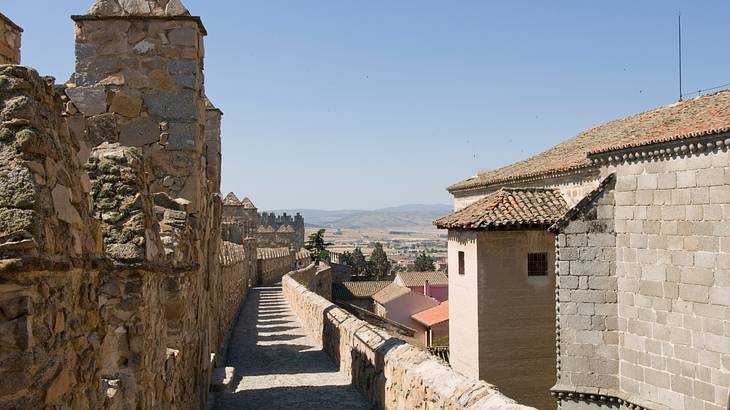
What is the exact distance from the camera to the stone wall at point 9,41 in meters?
7.08

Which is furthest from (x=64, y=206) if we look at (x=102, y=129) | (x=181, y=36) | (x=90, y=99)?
(x=181, y=36)

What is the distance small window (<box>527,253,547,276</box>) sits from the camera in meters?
14.7

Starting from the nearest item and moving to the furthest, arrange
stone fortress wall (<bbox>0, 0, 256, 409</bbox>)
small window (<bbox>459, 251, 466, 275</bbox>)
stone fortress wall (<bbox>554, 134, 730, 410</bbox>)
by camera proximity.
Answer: stone fortress wall (<bbox>0, 0, 256, 409</bbox>) → stone fortress wall (<bbox>554, 134, 730, 410</bbox>) → small window (<bbox>459, 251, 466, 275</bbox>)

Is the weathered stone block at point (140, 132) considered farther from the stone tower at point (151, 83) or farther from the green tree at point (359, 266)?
the green tree at point (359, 266)

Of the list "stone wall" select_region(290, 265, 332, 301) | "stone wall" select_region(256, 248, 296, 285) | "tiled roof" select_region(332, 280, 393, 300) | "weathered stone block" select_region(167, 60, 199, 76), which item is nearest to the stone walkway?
"weathered stone block" select_region(167, 60, 199, 76)

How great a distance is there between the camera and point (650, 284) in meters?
11.2

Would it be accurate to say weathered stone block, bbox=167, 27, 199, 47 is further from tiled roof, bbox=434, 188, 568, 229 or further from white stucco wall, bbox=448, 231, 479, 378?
white stucco wall, bbox=448, 231, 479, 378

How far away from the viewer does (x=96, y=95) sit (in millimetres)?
6965

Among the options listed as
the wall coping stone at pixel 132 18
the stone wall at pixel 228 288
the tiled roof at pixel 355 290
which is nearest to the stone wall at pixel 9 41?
the wall coping stone at pixel 132 18

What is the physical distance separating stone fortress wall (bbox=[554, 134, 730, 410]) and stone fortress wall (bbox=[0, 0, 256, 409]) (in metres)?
6.68

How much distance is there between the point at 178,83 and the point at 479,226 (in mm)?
8451

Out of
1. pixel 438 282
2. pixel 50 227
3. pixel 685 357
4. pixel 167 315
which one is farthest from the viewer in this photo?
pixel 438 282

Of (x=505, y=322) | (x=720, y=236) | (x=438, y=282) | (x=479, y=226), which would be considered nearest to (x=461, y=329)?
(x=505, y=322)

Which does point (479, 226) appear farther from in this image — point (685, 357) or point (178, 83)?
point (178, 83)
